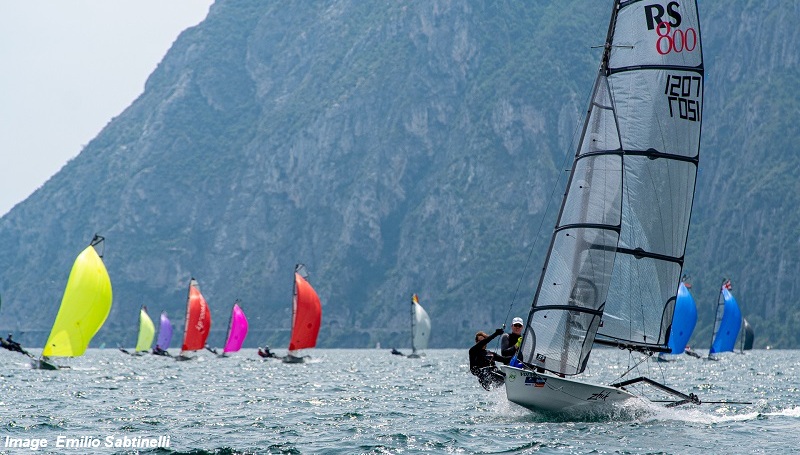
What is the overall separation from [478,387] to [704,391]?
8847 millimetres

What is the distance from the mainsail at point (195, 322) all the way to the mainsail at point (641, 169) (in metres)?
62.5

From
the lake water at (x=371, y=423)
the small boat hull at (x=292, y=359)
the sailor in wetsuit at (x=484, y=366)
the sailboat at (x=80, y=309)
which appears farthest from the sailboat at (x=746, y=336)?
the sailor in wetsuit at (x=484, y=366)

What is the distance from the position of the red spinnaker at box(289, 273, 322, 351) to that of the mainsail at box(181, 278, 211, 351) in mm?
12337

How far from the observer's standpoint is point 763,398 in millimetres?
39031

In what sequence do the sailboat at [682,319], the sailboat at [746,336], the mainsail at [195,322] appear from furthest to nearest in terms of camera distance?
the sailboat at [746,336], the mainsail at [195,322], the sailboat at [682,319]

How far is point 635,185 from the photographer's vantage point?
29562 mm

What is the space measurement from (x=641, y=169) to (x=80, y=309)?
95.2 ft

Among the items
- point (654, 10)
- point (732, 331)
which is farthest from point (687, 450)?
point (732, 331)

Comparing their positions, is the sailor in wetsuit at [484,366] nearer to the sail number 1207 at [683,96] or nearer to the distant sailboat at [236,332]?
the sail number 1207 at [683,96]

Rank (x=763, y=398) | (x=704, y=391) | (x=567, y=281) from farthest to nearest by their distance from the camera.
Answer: (x=704, y=391), (x=763, y=398), (x=567, y=281)

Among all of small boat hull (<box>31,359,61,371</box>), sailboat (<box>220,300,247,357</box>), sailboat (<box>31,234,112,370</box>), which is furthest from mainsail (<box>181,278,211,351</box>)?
sailboat (<box>31,234,112,370</box>)

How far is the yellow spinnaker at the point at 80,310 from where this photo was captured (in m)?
49.8

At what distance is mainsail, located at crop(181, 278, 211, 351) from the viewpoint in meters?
88.8

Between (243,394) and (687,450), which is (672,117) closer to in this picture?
(687,450)
